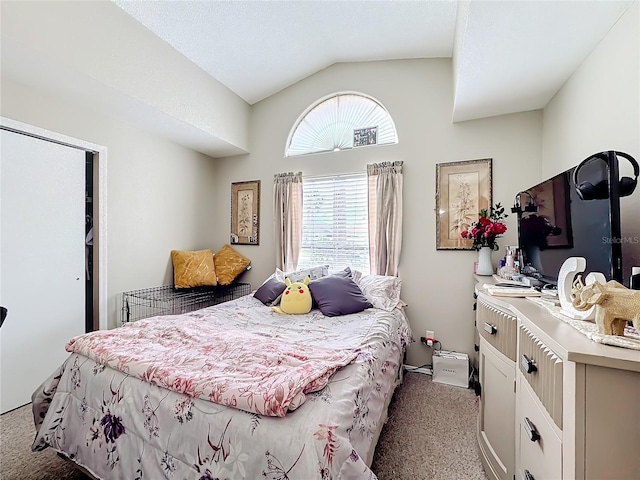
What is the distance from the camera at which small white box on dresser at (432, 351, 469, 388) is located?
2.60 metres

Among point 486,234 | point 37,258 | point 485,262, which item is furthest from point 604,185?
point 37,258

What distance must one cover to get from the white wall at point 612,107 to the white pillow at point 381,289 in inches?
61.5

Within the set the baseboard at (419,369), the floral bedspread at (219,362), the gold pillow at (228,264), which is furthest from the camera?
the gold pillow at (228,264)

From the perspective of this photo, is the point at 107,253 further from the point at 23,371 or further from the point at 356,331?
the point at 356,331

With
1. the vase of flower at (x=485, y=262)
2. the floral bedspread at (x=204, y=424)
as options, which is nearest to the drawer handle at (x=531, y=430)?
the floral bedspread at (x=204, y=424)

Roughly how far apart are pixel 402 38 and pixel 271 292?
2690 millimetres

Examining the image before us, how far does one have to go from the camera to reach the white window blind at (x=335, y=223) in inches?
128

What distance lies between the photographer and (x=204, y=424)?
1074 millimetres

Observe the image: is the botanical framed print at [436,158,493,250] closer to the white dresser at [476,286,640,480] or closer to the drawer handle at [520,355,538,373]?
the white dresser at [476,286,640,480]

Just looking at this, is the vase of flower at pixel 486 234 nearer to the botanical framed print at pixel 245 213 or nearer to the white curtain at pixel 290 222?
the white curtain at pixel 290 222

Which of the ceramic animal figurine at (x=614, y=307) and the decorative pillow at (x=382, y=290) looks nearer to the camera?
the ceramic animal figurine at (x=614, y=307)

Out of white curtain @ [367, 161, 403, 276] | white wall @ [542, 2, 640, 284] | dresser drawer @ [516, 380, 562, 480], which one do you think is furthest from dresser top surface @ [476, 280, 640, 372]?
white curtain @ [367, 161, 403, 276]

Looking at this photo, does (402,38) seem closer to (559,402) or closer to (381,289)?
(381,289)

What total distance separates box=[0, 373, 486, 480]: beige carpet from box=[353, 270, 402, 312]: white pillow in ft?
2.50
